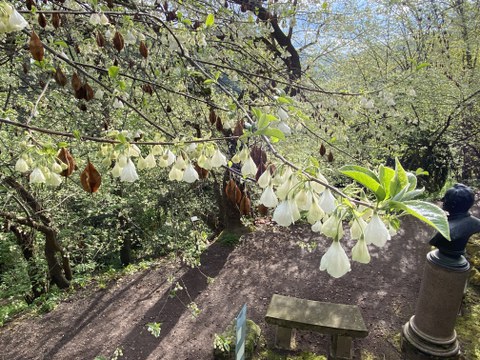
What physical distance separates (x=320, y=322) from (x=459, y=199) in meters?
1.98

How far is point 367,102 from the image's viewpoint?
9.45 ft

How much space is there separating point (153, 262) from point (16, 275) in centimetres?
359

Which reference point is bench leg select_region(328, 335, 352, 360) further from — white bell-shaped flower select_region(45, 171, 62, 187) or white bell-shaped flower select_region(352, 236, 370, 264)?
white bell-shaped flower select_region(45, 171, 62, 187)

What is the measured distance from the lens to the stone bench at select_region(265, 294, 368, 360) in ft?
12.4

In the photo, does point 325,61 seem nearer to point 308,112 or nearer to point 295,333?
point 308,112

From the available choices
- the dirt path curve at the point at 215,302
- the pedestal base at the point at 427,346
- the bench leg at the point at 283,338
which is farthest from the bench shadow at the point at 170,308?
the pedestal base at the point at 427,346

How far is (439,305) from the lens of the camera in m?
3.36

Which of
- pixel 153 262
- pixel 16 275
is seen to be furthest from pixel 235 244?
pixel 16 275

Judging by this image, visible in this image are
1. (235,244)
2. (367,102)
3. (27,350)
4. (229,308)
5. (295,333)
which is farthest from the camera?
(235,244)

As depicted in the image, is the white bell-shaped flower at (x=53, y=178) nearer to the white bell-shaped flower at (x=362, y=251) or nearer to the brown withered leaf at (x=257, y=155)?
the brown withered leaf at (x=257, y=155)

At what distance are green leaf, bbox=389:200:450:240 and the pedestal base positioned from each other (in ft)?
11.2

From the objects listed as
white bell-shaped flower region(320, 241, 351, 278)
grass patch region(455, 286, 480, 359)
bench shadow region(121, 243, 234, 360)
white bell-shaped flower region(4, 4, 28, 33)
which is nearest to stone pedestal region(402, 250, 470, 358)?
grass patch region(455, 286, 480, 359)

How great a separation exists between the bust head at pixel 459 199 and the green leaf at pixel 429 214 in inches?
111

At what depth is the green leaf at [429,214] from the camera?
743 millimetres
